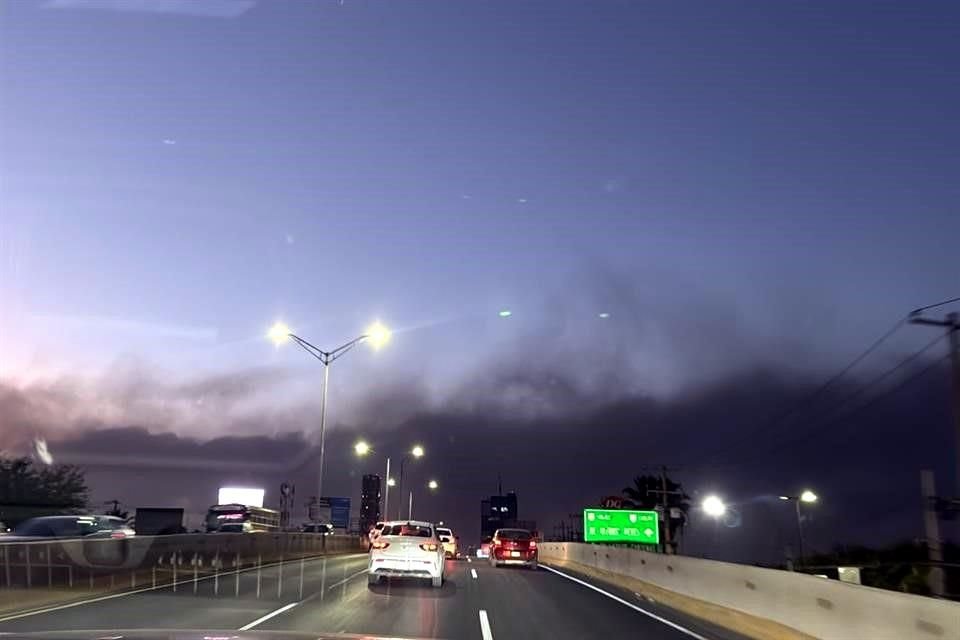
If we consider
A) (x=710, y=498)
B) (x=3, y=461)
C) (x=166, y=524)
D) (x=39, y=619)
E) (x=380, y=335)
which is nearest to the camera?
(x=39, y=619)

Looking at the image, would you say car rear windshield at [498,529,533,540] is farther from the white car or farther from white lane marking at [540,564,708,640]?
the white car

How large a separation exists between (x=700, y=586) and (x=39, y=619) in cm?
1364

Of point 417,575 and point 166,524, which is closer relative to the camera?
point 417,575

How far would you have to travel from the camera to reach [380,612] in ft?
48.9

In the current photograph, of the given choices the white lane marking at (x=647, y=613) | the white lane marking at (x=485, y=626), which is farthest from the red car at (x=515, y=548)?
the white lane marking at (x=485, y=626)

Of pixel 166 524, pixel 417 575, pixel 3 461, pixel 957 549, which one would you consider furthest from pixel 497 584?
pixel 957 549

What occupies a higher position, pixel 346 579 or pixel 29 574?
pixel 29 574

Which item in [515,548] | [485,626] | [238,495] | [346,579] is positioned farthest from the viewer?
[238,495]

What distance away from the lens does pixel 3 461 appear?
56.0 meters

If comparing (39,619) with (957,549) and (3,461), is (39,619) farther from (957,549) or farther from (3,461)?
(957,549)

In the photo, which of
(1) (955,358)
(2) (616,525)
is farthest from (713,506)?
(1) (955,358)

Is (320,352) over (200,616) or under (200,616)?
over

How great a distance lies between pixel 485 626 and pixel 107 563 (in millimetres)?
9375

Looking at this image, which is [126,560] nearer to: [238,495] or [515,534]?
[515,534]
